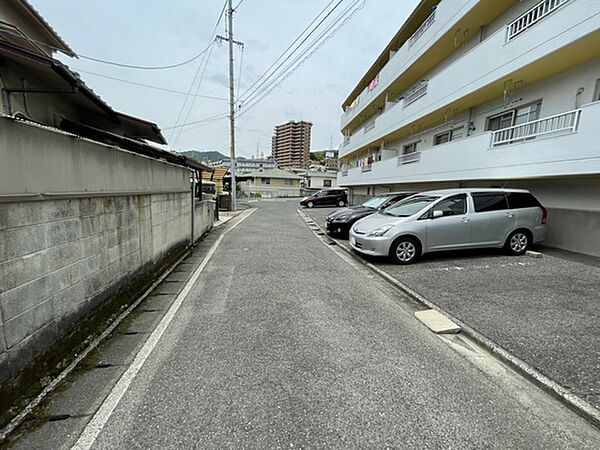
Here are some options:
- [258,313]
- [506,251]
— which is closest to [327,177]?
[506,251]

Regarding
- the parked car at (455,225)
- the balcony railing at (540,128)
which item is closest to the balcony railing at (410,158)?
the balcony railing at (540,128)

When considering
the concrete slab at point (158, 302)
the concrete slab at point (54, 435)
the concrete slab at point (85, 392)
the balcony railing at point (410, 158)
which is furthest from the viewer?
the balcony railing at point (410, 158)

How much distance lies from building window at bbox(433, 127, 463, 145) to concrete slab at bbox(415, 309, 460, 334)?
32.0 feet

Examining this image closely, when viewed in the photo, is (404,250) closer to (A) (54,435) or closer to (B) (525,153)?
(B) (525,153)

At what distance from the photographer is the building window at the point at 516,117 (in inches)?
314

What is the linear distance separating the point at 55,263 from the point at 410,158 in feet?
42.3

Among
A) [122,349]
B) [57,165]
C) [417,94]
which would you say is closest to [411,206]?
[122,349]

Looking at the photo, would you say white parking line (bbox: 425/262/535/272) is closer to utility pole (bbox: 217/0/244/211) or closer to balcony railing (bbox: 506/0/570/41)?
balcony railing (bbox: 506/0/570/41)

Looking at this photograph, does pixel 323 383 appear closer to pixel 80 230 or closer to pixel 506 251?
pixel 80 230

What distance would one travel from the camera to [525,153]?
7.00 meters

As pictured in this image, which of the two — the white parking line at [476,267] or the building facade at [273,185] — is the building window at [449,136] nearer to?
the white parking line at [476,267]

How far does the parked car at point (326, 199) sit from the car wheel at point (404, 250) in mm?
18332

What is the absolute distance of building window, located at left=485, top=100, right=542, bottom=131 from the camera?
798 centimetres

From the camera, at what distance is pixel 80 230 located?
304 centimetres
